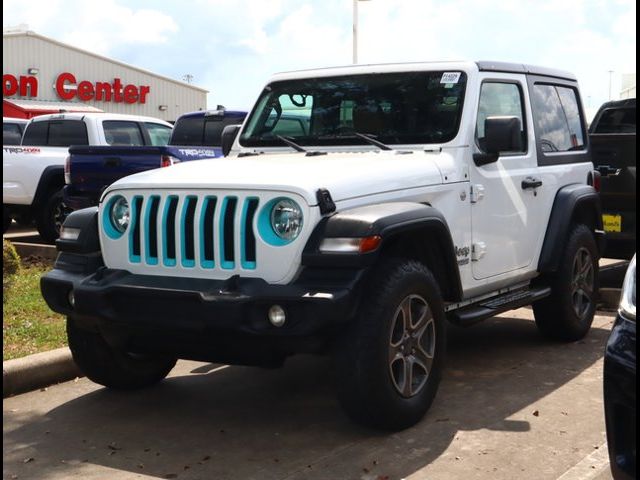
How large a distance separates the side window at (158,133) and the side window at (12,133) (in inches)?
118

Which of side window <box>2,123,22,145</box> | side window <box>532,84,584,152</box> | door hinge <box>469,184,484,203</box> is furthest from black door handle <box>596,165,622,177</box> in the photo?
side window <box>2,123,22,145</box>

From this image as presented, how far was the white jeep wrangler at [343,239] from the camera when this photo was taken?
445cm

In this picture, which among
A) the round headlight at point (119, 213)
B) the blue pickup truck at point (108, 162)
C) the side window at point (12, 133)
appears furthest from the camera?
the side window at point (12, 133)

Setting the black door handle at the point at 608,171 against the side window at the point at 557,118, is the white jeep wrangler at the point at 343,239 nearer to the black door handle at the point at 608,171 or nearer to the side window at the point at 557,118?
the side window at the point at 557,118

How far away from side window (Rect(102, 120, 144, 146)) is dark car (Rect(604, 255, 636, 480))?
1072 centimetres

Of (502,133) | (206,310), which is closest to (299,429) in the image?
(206,310)

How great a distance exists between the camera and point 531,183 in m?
6.29

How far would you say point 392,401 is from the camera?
4.61 meters

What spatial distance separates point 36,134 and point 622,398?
11.8 m

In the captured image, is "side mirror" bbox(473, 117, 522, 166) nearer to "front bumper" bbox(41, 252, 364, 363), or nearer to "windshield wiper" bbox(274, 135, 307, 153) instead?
"windshield wiper" bbox(274, 135, 307, 153)

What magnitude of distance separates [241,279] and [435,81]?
2.19 m

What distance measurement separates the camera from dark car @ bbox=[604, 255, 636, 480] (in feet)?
10.5

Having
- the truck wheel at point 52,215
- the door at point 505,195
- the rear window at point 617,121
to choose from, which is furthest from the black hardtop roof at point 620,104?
the truck wheel at point 52,215

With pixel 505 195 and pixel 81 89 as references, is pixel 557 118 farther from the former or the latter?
pixel 81 89
